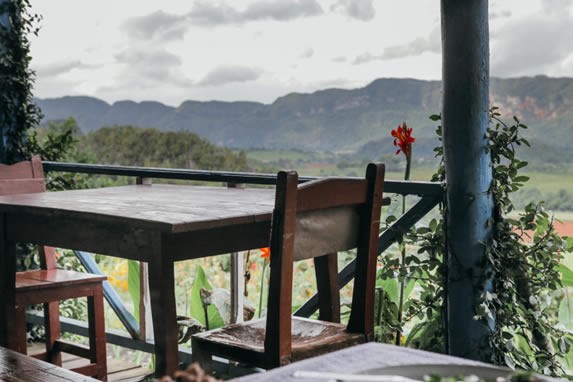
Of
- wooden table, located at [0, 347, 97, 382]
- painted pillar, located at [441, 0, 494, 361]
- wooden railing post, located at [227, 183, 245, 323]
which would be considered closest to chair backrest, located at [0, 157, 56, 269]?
wooden railing post, located at [227, 183, 245, 323]

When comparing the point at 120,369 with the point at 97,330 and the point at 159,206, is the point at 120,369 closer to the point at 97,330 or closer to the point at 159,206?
the point at 97,330

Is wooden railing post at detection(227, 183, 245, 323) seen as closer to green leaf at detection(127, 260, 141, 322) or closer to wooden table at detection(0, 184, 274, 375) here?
wooden table at detection(0, 184, 274, 375)

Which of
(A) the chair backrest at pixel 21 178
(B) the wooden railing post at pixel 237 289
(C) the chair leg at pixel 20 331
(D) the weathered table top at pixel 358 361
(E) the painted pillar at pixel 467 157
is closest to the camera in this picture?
(D) the weathered table top at pixel 358 361

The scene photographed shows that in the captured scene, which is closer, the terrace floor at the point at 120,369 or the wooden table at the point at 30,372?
the wooden table at the point at 30,372

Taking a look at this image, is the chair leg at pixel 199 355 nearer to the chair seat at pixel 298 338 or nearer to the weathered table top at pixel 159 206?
the chair seat at pixel 298 338

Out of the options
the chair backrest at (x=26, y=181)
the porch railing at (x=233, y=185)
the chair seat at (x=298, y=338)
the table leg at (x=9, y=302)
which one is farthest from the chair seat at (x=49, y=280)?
the chair seat at (x=298, y=338)

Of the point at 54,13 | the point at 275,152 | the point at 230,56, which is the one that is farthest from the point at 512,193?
the point at 230,56

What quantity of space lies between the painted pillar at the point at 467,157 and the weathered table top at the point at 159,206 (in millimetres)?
609

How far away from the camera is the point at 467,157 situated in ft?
7.83

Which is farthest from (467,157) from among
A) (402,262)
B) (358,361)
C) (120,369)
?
(120,369)

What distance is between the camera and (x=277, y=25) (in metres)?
17.1

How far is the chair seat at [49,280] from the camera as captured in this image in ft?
9.80

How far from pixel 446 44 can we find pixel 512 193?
54 centimetres

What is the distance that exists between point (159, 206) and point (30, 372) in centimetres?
68
